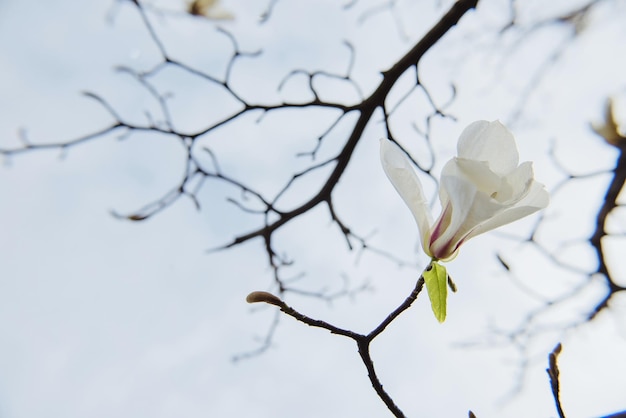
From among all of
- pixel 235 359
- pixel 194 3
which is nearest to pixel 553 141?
pixel 194 3

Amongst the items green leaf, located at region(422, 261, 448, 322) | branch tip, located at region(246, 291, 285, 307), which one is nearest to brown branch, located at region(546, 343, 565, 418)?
green leaf, located at region(422, 261, 448, 322)

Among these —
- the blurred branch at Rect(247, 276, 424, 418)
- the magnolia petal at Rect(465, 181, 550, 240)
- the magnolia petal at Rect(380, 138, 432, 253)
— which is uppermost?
the magnolia petal at Rect(380, 138, 432, 253)

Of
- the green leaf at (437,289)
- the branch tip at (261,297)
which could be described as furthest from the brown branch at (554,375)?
the branch tip at (261,297)

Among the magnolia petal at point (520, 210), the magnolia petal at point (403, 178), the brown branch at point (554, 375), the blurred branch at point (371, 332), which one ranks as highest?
the magnolia petal at point (403, 178)

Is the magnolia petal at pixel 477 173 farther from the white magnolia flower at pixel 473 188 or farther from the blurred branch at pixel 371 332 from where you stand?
the blurred branch at pixel 371 332

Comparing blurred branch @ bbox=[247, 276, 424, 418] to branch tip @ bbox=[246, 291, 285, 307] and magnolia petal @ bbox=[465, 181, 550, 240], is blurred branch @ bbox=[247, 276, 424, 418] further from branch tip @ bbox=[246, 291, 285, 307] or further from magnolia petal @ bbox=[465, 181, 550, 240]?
magnolia petal @ bbox=[465, 181, 550, 240]

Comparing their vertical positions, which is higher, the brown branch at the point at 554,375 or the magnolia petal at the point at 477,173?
the magnolia petal at the point at 477,173
